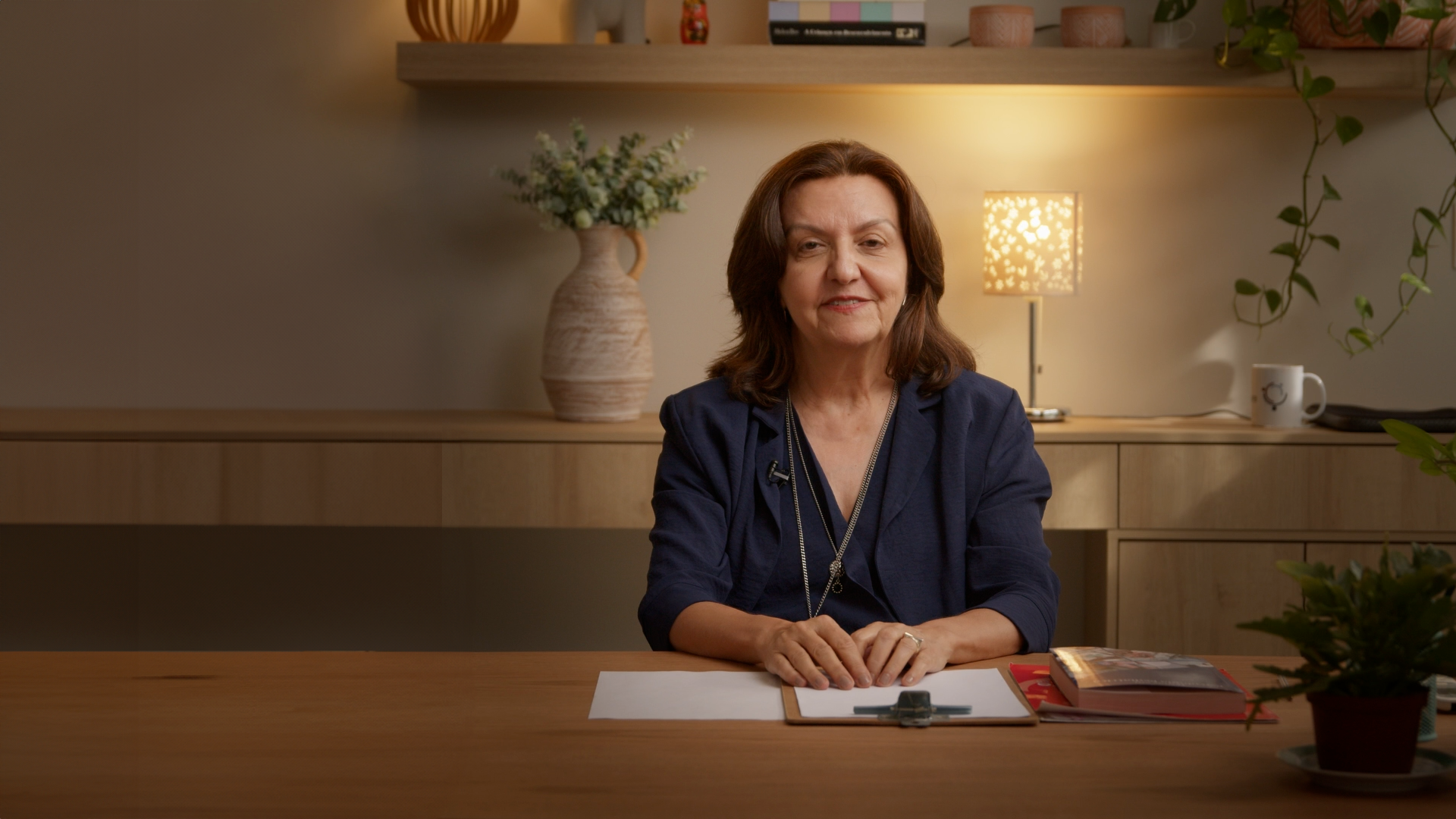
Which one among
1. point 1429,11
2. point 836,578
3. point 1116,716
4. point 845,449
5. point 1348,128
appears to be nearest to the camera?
point 1116,716

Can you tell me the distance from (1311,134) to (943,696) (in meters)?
→ 2.24

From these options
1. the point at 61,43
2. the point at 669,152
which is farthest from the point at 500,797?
the point at 669,152

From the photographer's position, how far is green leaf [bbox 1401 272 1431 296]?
2.60 metres

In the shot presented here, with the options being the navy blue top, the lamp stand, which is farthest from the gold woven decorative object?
the navy blue top

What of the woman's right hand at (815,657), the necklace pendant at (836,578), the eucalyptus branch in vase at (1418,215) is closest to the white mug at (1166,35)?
the eucalyptus branch in vase at (1418,215)

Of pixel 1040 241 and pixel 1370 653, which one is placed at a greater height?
pixel 1040 241

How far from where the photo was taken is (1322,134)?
279 cm

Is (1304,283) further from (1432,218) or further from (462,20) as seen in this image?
(462,20)

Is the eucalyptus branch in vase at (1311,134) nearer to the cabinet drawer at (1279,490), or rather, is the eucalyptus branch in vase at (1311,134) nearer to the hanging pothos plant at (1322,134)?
the hanging pothos plant at (1322,134)

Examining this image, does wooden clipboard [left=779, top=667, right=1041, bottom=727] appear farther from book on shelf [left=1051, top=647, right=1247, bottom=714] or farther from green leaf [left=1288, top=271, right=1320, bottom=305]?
green leaf [left=1288, top=271, right=1320, bottom=305]

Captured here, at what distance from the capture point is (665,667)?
1.24 metres

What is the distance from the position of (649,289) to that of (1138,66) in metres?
1.19

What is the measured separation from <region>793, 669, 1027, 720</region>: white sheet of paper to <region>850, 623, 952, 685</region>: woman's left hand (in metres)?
0.01

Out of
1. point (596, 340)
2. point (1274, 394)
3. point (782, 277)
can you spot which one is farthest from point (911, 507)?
point (1274, 394)
